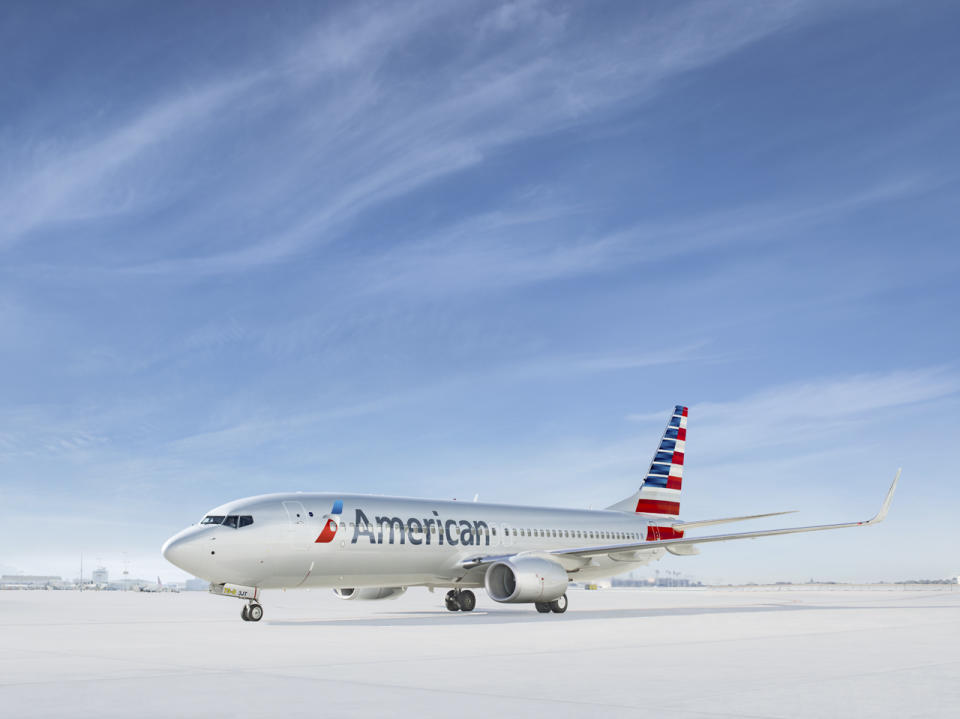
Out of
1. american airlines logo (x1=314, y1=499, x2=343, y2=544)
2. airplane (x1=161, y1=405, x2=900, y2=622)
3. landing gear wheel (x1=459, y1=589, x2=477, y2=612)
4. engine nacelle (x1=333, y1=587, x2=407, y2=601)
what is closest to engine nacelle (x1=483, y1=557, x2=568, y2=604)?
airplane (x1=161, y1=405, x2=900, y2=622)

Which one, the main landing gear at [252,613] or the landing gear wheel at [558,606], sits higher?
the main landing gear at [252,613]

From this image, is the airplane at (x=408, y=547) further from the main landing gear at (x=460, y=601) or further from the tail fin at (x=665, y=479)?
the tail fin at (x=665, y=479)

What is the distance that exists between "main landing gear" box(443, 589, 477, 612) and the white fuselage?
2.39ft

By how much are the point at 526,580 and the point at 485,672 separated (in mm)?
16629

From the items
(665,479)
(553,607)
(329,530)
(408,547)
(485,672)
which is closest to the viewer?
(485,672)

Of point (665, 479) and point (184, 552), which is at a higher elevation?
point (665, 479)

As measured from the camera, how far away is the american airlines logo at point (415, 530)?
86.9 ft

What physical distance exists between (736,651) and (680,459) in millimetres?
28661

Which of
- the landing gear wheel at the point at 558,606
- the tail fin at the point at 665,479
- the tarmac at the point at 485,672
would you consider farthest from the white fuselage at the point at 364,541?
the tail fin at the point at 665,479

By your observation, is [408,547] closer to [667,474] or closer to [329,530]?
[329,530]

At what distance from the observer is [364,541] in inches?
1053

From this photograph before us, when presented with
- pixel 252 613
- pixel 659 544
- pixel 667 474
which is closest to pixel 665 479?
pixel 667 474

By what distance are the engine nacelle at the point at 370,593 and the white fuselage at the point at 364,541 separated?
95.0 inches

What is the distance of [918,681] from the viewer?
1016 centimetres
